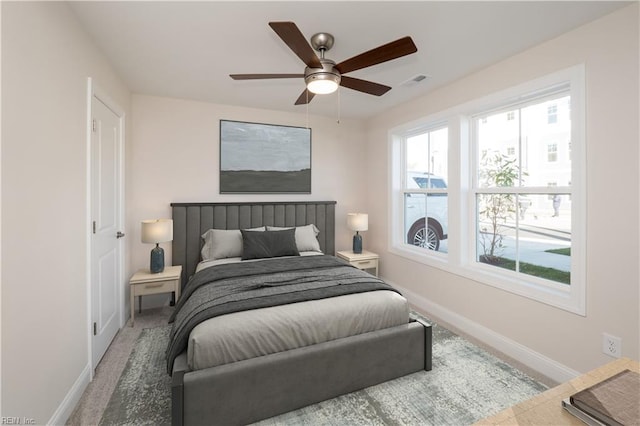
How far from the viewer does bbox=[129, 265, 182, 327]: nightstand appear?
303 cm

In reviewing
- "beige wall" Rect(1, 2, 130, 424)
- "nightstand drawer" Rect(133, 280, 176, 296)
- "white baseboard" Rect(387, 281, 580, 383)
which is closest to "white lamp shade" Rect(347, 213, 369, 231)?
"white baseboard" Rect(387, 281, 580, 383)

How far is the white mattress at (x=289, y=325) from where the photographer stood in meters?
1.76

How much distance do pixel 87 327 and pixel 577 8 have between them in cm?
391

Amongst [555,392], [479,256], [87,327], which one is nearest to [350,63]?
[555,392]

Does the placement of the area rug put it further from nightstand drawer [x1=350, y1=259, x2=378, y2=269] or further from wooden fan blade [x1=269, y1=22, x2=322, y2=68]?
wooden fan blade [x1=269, y1=22, x2=322, y2=68]

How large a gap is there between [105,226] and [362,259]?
2.92 m

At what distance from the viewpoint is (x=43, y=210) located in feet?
5.15

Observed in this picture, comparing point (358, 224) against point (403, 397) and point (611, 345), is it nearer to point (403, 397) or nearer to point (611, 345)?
point (403, 397)

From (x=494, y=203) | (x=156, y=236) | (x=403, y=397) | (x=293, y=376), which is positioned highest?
(x=494, y=203)

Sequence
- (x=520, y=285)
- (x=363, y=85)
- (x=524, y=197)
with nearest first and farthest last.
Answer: (x=363, y=85)
(x=520, y=285)
(x=524, y=197)

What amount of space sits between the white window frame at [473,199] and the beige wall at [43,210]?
323 cm

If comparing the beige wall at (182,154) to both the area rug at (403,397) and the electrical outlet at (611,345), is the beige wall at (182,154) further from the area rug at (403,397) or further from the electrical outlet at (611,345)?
the electrical outlet at (611,345)

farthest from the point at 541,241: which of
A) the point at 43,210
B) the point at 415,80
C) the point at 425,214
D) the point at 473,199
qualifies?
the point at 43,210

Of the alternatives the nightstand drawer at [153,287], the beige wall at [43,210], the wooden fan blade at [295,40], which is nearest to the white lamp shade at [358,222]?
the nightstand drawer at [153,287]
